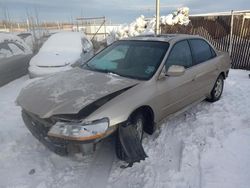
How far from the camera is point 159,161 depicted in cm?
327

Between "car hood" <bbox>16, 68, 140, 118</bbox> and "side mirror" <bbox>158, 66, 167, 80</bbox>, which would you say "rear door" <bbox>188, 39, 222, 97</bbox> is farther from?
"car hood" <bbox>16, 68, 140, 118</bbox>

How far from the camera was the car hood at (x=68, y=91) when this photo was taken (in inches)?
110

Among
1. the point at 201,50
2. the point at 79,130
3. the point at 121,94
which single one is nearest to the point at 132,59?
the point at 121,94

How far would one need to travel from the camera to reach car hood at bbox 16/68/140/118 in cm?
278

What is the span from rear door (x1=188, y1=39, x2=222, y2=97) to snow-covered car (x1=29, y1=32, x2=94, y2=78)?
3855mm

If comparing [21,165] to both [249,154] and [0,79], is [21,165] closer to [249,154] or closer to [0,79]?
[249,154]

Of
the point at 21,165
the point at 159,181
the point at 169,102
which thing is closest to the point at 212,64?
the point at 169,102

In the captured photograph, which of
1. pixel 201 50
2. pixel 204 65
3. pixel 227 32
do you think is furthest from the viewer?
pixel 227 32

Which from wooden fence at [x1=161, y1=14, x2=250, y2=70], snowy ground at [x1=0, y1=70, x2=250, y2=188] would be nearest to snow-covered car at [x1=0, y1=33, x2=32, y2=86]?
snowy ground at [x1=0, y1=70, x2=250, y2=188]

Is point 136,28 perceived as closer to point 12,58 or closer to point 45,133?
point 12,58

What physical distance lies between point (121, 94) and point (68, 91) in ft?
2.34

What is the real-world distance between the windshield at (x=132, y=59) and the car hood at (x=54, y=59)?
2.98 meters

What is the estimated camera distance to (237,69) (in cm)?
912

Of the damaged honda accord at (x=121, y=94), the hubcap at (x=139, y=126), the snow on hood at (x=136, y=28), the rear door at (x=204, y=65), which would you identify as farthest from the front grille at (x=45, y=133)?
the snow on hood at (x=136, y=28)
